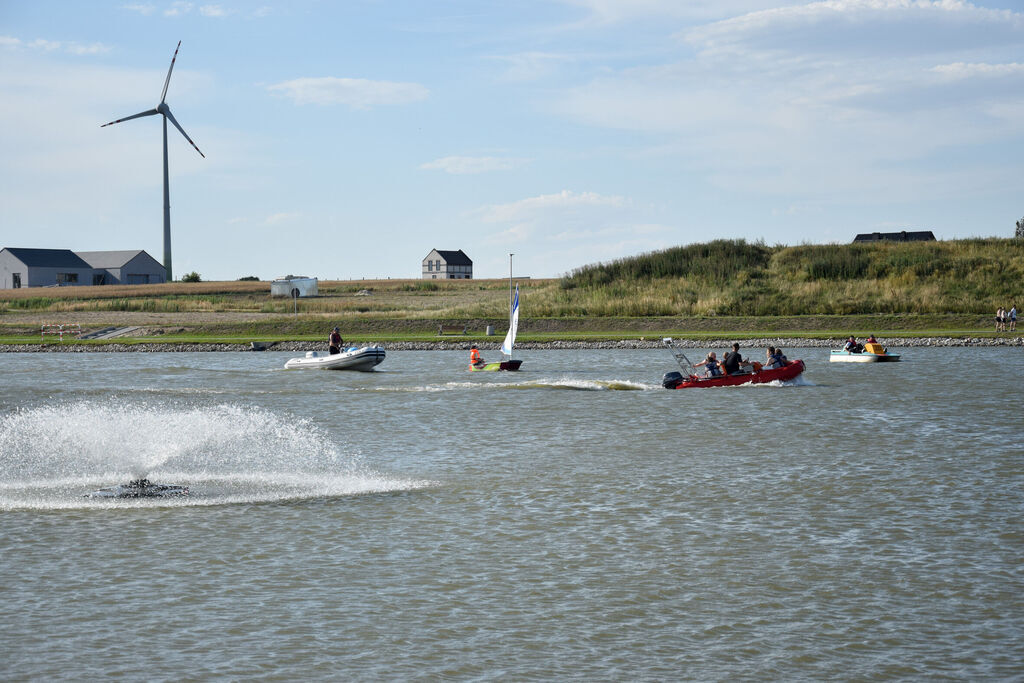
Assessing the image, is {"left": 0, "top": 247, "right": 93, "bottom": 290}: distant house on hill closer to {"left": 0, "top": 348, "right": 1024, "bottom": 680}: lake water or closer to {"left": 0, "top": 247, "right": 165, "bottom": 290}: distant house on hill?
{"left": 0, "top": 247, "right": 165, "bottom": 290}: distant house on hill

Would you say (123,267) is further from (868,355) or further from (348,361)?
(868,355)

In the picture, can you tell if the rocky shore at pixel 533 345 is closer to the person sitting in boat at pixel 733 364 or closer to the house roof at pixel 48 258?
the person sitting in boat at pixel 733 364

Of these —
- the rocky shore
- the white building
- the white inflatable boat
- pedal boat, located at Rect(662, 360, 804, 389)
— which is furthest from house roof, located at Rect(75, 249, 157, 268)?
pedal boat, located at Rect(662, 360, 804, 389)

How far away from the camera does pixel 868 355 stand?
53.3m

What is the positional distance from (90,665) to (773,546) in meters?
8.31

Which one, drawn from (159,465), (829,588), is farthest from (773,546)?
(159,465)

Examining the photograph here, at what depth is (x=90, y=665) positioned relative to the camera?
9766mm

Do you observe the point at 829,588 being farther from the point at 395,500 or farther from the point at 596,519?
the point at 395,500

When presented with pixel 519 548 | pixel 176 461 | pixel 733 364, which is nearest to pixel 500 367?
pixel 733 364

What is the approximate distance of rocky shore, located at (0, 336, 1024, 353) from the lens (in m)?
62.7

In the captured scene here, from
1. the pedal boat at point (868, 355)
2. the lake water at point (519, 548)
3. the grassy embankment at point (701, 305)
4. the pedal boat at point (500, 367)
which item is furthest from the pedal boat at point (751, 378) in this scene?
the grassy embankment at point (701, 305)

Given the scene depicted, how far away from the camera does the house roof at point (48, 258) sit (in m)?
152

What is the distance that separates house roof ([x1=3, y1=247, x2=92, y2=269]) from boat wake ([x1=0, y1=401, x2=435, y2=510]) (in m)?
133

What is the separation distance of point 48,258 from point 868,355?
132714mm
